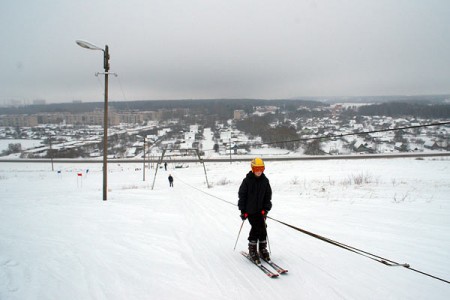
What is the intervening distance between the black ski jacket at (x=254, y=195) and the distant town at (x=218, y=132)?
18.8 ft

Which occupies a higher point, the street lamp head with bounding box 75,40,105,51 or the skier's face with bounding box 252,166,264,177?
the street lamp head with bounding box 75,40,105,51

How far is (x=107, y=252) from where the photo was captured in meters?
5.12

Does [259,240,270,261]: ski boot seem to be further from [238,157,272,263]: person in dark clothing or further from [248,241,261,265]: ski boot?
[248,241,261,265]: ski boot

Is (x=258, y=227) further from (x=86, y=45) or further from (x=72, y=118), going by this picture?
(x=72, y=118)

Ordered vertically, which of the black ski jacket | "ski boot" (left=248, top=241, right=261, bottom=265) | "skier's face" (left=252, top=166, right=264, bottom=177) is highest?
"skier's face" (left=252, top=166, right=264, bottom=177)

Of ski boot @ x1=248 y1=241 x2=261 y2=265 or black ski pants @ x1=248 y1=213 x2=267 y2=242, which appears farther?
black ski pants @ x1=248 y1=213 x2=267 y2=242

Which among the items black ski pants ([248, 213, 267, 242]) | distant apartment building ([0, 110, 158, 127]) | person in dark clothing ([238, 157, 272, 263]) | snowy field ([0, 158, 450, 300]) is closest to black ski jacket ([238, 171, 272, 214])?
person in dark clothing ([238, 157, 272, 263])

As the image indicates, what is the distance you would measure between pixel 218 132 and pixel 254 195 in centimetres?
10382

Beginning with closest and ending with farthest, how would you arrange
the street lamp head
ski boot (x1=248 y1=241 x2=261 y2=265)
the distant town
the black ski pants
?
ski boot (x1=248 y1=241 x2=261 y2=265), the black ski pants, the street lamp head, the distant town

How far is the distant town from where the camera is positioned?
67463 mm

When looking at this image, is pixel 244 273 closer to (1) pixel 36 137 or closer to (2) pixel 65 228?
(2) pixel 65 228

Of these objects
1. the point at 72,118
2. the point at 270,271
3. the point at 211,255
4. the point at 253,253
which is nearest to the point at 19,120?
the point at 72,118

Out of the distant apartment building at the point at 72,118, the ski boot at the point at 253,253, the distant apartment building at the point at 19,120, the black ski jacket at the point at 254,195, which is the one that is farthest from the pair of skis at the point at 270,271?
the distant apartment building at the point at 19,120

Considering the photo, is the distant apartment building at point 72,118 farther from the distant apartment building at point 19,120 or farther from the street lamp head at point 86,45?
the street lamp head at point 86,45
